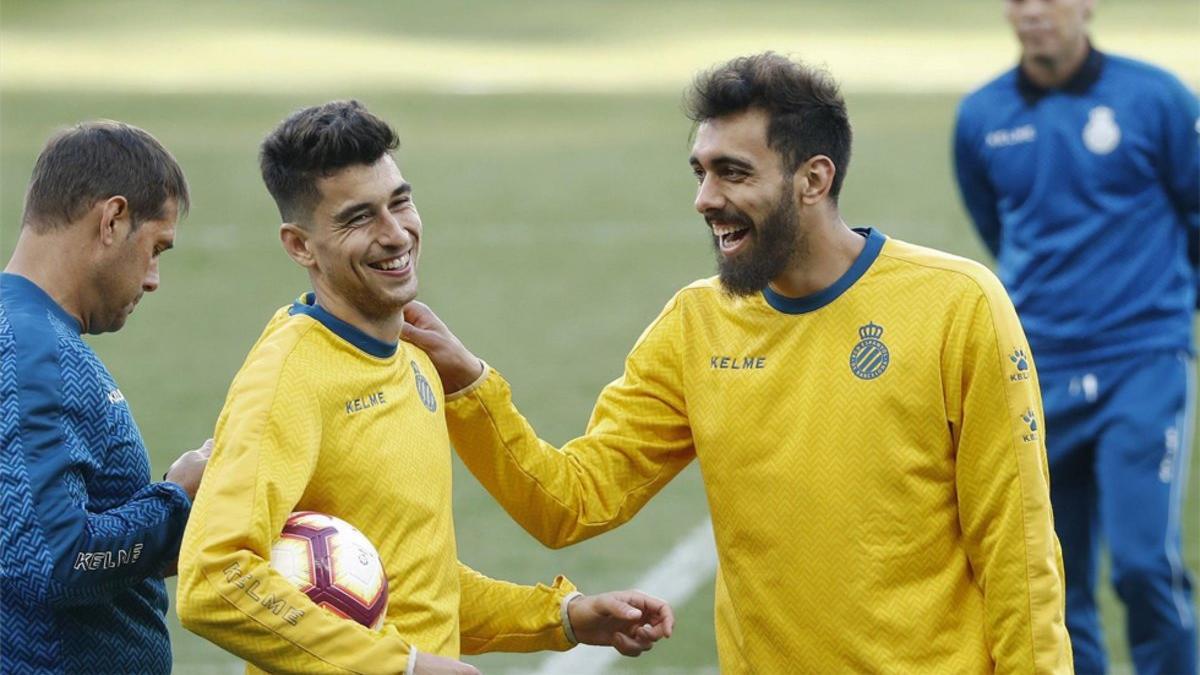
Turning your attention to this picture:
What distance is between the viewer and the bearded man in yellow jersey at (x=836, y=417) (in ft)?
14.2

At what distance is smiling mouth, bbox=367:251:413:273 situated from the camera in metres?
4.30

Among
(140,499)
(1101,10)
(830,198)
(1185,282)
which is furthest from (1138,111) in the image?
(1101,10)

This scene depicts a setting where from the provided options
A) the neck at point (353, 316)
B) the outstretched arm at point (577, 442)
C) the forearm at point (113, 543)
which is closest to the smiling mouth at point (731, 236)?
the outstretched arm at point (577, 442)

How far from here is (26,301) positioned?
4285 mm

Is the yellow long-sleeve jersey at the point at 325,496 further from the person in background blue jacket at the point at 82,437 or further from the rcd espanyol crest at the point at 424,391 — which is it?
the person in background blue jacket at the point at 82,437

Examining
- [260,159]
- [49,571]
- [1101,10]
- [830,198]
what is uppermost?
[260,159]

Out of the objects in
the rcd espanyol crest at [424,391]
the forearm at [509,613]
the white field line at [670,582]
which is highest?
the rcd espanyol crest at [424,391]

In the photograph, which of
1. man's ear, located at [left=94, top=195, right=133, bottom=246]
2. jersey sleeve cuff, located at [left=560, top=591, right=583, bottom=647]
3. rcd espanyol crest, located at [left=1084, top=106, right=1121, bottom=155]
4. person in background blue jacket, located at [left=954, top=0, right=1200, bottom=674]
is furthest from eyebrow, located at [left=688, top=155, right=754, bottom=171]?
rcd espanyol crest, located at [left=1084, top=106, right=1121, bottom=155]

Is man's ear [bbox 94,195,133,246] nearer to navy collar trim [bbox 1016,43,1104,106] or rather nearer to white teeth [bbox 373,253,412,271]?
white teeth [bbox 373,253,412,271]

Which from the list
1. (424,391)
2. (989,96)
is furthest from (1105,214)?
(424,391)

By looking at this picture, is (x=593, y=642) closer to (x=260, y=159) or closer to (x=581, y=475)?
(x=581, y=475)

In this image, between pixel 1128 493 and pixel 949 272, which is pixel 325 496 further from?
pixel 1128 493

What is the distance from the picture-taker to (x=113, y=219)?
4.35 meters

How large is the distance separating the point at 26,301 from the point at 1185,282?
458cm
